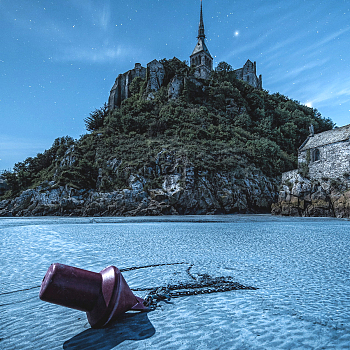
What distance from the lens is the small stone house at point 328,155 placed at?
76.3 feet

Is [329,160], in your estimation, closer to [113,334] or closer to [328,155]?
[328,155]

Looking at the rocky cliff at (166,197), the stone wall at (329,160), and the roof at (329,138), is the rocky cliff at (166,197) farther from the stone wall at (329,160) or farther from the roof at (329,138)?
the roof at (329,138)

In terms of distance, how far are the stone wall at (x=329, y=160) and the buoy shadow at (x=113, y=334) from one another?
26.6 meters

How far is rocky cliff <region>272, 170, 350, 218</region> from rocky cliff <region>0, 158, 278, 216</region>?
13.1 feet

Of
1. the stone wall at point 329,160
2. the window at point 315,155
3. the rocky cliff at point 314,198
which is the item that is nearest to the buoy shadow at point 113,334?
the rocky cliff at point 314,198

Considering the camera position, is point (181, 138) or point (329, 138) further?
point (181, 138)

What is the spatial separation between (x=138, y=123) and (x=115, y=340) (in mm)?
41028

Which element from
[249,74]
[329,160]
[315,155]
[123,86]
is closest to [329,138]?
[315,155]

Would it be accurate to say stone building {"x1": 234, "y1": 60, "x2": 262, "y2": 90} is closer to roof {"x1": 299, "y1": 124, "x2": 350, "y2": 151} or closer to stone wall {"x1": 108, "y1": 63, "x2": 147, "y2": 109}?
stone wall {"x1": 108, "y1": 63, "x2": 147, "y2": 109}

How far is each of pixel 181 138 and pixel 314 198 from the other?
64.2ft

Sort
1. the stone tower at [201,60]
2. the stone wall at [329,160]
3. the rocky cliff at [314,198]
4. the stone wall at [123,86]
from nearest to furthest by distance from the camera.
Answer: the rocky cliff at [314,198]
the stone wall at [329,160]
the stone wall at [123,86]
the stone tower at [201,60]

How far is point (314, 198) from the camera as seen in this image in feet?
76.2

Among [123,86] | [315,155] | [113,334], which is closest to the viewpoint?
[113,334]

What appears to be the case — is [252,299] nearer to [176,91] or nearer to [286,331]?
[286,331]
